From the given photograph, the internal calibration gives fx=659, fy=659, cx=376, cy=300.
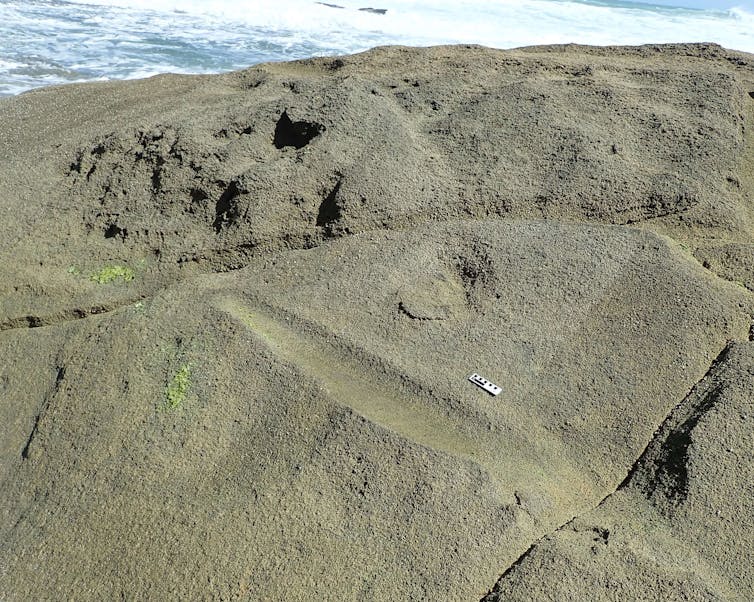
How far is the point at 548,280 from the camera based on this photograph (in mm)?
3486

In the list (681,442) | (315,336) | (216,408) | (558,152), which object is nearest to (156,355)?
(216,408)

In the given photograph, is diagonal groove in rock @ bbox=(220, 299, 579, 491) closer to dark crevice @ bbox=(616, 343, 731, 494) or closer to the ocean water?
dark crevice @ bbox=(616, 343, 731, 494)

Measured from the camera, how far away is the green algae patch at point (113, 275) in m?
3.86

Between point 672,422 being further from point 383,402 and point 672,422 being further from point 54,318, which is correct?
point 54,318

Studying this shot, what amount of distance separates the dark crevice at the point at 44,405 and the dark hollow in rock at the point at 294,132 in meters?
2.14

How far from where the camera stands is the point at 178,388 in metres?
2.98

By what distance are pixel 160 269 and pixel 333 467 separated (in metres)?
1.87

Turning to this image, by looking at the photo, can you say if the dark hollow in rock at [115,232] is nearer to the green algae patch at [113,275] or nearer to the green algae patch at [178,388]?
the green algae patch at [113,275]

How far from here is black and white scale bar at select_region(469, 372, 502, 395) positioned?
9.84 ft

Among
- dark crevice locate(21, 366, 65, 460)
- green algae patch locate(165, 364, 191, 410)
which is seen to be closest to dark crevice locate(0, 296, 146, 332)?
dark crevice locate(21, 366, 65, 460)

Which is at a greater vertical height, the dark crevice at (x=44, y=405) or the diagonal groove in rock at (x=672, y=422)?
the diagonal groove in rock at (x=672, y=422)

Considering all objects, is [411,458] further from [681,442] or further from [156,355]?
[156,355]

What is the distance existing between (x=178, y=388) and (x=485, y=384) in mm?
1399

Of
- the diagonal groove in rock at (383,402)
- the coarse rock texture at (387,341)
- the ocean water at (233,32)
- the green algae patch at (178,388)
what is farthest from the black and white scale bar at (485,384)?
the ocean water at (233,32)
